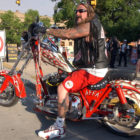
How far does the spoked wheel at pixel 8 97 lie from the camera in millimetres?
4363

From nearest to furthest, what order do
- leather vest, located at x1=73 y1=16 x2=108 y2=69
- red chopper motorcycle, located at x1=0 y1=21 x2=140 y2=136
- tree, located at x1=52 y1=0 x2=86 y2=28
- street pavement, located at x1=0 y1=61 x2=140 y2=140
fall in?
leather vest, located at x1=73 y1=16 x2=108 y2=69
red chopper motorcycle, located at x1=0 y1=21 x2=140 y2=136
street pavement, located at x1=0 y1=61 x2=140 y2=140
tree, located at x1=52 y1=0 x2=86 y2=28

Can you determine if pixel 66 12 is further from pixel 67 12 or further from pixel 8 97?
pixel 8 97

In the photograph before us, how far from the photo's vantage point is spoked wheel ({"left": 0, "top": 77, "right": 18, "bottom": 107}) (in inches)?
172

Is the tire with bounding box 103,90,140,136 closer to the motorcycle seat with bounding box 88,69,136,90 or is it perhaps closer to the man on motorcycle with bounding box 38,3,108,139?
the motorcycle seat with bounding box 88,69,136,90

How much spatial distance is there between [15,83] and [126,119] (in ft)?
6.80

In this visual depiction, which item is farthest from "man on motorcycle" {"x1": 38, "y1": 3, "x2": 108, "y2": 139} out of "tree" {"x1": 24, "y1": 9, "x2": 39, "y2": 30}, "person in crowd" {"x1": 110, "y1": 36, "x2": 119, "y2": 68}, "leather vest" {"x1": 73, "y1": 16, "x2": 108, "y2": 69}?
"tree" {"x1": 24, "y1": 9, "x2": 39, "y2": 30}

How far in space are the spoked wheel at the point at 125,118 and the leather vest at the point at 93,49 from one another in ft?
2.10

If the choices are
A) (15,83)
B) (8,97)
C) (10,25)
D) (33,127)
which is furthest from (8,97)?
(10,25)

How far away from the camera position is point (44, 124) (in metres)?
3.75

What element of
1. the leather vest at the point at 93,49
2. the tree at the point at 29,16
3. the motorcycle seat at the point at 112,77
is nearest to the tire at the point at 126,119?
the motorcycle seat at the point at 112,77

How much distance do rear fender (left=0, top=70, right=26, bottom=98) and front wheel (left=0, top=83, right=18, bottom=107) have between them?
0.27 feet

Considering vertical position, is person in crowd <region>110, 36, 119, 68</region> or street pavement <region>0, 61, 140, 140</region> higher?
person in crowd <region>110, 36, 119, 68</region>

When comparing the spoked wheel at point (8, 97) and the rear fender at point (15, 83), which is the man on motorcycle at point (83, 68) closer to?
the rear fender at point (15, 83)

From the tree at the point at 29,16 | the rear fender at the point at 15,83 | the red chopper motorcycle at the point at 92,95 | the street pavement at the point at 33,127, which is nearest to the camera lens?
the red chopper motorcycle at the point at 92,95
